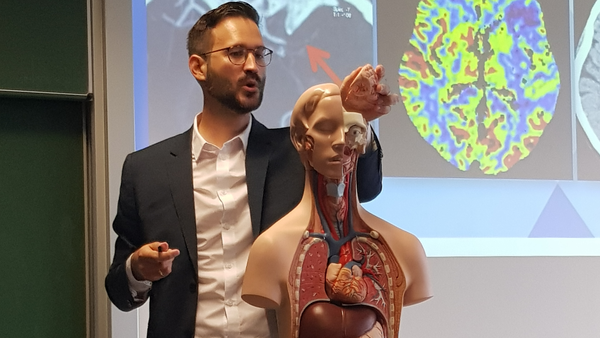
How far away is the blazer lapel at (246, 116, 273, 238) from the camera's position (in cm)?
174

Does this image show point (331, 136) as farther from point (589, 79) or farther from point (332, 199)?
point (589, 79)

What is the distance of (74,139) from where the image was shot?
255 centimetres

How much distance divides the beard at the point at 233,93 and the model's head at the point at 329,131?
19 centimetres

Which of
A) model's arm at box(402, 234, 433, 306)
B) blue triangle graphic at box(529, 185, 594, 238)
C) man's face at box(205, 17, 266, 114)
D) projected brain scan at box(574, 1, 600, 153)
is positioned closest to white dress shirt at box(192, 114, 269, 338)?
man's face at box(205, 17, 266, 114)

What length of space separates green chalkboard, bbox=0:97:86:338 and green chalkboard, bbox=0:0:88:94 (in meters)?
0.08

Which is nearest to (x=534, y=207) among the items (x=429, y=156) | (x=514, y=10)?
(x=429, y=156)

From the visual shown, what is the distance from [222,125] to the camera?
184 cm

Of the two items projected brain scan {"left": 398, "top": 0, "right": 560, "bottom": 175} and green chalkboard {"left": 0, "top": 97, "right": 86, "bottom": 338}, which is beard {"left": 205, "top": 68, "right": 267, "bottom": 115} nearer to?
green chalkboard {"left": 0, "top": 97, "right": 86, "bottom": 338}

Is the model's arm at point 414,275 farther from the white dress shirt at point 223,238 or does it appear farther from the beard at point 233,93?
the beard at point 233,93

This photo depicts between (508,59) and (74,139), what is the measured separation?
1.75m

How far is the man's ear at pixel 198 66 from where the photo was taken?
5.99 ft

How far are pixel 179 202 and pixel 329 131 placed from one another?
43 centimetres

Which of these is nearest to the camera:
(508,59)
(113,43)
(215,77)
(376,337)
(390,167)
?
(376,337)

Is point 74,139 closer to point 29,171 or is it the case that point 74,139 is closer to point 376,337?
point 29,171
